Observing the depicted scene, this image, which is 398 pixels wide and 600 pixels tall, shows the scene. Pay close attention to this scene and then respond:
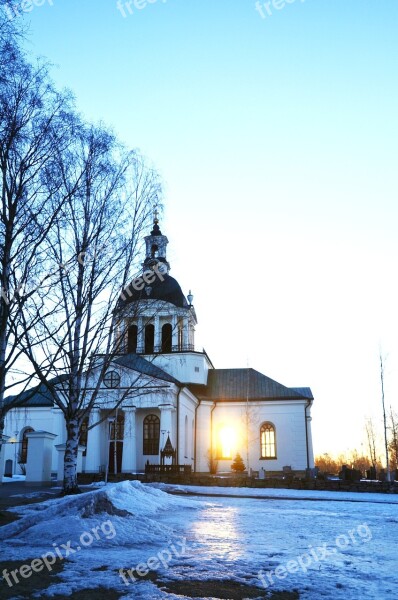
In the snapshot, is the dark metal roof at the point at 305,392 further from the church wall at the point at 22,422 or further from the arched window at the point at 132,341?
the arched window at the point at 132,341

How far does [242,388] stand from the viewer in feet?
144

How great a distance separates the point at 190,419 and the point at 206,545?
32.0 m

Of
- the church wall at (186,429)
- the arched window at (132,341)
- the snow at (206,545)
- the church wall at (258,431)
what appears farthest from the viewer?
the church wall at (258,431)

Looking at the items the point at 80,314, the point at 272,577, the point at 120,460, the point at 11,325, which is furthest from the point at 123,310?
the point at 120,460

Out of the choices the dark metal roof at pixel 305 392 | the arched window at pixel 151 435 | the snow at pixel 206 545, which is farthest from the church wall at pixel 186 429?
the snow at pixel 206 545

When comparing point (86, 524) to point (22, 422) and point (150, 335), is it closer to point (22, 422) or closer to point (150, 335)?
point (150, 335)

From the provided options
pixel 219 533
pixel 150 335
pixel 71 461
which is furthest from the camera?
pixel 150 335

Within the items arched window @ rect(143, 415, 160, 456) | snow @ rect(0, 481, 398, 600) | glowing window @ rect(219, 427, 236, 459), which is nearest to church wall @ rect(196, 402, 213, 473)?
glowing window @ rect(219, 427, 236, 459)

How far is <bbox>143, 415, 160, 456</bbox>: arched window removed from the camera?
3480 centimetres

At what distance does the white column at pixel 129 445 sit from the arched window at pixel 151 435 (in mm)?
1632

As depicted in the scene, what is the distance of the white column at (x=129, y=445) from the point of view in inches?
1266

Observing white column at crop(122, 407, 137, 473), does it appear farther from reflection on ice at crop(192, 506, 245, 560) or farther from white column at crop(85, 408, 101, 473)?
reflection on ice at crop(192, 506, 245, 560)

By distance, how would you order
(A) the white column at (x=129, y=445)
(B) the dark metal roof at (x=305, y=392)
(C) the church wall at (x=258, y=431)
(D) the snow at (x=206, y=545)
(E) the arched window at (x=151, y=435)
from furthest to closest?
1. (B) the dark metal roof at (x=305, y=392)
2. (C) the church wall at (x=258, y=431)
3. (E) the arched window at (x=151, y=435)
4. (A) the white column at (x=129, y=445)
5. (D) the snow at (x=206, y=545)

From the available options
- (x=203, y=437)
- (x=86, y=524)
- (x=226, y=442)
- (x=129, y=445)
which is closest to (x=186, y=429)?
(x=203, y=437)
